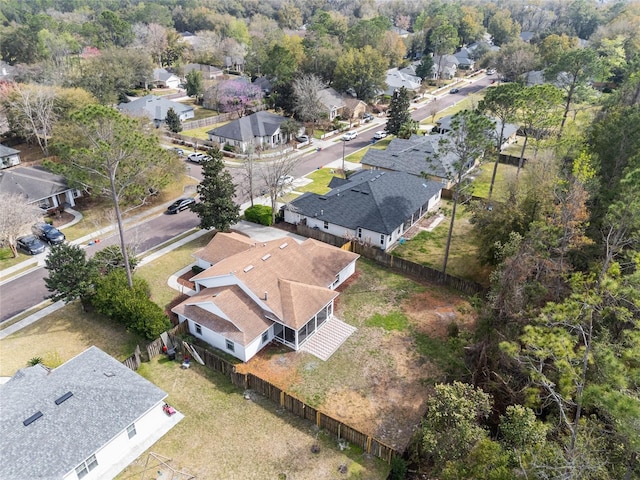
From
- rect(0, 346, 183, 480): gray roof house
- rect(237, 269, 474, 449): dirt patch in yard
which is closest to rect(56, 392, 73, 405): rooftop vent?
rect(0, 346, 183, 480): gray roof house

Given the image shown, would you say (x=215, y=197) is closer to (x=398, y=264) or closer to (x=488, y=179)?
(x=398, y=264)

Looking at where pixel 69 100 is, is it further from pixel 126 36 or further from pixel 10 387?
pixel 126 36

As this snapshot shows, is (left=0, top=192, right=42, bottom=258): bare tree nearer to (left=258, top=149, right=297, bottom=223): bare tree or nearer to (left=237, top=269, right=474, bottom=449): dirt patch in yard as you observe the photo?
(left=258, top=149, right=297, bottom=223): bare tree

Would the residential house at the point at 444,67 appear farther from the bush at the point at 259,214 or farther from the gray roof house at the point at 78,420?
the gray roof house at the point at 78,420

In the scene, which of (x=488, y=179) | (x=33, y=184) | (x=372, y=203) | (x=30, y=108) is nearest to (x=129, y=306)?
(x=372, y=203)

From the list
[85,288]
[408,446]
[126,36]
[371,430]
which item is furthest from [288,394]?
[126,36]

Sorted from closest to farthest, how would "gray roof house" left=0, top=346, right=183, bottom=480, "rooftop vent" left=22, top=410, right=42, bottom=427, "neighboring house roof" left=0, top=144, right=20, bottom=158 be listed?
"gray roof house" left=0, top=346, right=183, bottom=480 < "rooftop vent" left=22, top=410, right=42, bottom=427 < "neighboring house roof" left=0, top=144, right=20, bottom=158

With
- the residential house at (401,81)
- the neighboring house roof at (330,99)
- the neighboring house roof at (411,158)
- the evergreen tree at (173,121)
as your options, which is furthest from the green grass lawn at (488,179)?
the evergreen tree at (173,121)
